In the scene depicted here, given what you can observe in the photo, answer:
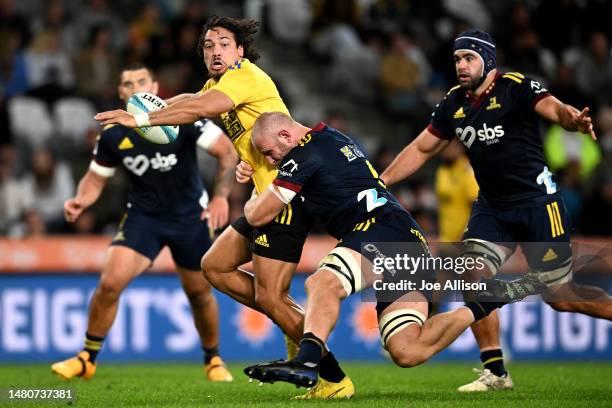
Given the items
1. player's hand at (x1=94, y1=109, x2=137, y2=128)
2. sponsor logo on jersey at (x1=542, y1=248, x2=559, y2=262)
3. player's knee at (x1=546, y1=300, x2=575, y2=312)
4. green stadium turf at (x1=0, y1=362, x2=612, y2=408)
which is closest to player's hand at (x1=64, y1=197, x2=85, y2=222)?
green stadium turf at (x1=0, y1=362, x2=612, y2=408)

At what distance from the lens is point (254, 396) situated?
818 centimetres

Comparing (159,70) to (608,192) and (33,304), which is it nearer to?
(33,304)

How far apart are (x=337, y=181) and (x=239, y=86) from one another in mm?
966

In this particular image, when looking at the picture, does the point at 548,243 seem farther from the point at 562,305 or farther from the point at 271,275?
the point at 271,275

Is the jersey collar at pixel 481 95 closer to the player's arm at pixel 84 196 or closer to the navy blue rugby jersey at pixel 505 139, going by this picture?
the navy blue rugby jersey at pixel 505 139

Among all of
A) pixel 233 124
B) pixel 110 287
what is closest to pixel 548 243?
pixel 233 124

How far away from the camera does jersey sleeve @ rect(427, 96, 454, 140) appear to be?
8867mm

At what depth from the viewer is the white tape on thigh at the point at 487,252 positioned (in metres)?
8.47

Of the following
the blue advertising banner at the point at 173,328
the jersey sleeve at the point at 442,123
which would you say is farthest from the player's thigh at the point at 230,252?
the blue advertising banner at the point at 173,328

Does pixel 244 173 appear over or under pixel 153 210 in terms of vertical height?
over

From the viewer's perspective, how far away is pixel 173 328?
13.2m

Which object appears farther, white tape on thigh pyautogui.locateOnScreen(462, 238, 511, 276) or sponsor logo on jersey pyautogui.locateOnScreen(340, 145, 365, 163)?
white tape on thigh pyautogui.locateOnScreen(462, 238, 511, 276)

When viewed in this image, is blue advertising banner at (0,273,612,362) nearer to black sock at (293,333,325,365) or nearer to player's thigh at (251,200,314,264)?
player's thigh at (251,200,314,264)

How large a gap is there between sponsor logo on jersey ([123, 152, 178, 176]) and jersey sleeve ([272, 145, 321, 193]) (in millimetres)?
2859
